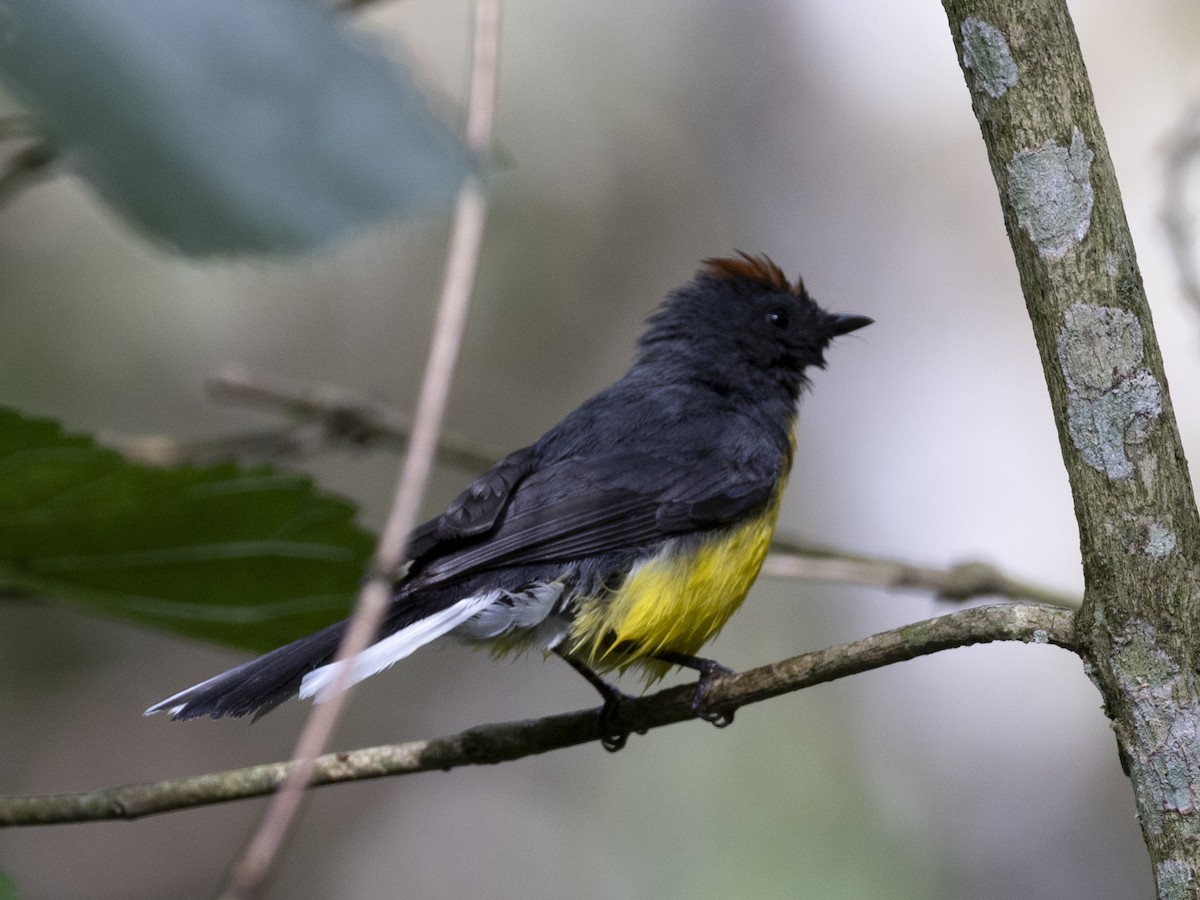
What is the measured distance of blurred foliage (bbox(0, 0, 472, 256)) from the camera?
70 cm

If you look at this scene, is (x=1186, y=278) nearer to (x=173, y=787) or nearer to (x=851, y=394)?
(x=173, y=787)

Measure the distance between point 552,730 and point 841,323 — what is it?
227cm

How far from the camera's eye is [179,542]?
263 cm

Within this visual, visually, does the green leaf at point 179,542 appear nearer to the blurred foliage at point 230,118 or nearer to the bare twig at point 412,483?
the bare twig at point 412,483

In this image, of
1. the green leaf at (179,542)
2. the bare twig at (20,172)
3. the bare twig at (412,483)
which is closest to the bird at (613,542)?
the green leaf at (179,542)

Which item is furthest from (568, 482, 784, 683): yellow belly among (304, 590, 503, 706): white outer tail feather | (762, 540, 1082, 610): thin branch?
(304, 590, 503, 706): white outer tail feather

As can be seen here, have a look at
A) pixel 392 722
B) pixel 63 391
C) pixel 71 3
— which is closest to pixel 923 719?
pixel 392 722

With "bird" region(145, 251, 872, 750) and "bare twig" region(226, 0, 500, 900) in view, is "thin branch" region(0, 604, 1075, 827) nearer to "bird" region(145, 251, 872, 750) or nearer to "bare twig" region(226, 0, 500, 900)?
"bird" region(145, 251, 872, 750)

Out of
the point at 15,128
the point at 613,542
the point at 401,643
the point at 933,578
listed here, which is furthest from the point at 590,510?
the point at 15,128

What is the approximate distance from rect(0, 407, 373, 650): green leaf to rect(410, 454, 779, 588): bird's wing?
544 mm

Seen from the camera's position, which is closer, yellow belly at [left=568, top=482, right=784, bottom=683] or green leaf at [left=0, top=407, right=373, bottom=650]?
green leaf at [left=0, top=407, right=373, bottom=650]

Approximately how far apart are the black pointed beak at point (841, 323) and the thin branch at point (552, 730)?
71.2 inches

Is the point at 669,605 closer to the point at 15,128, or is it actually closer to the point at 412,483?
the point at 412,483

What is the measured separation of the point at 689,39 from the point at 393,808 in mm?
5264
